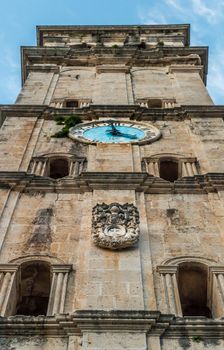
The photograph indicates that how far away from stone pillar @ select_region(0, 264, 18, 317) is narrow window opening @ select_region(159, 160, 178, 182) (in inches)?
380

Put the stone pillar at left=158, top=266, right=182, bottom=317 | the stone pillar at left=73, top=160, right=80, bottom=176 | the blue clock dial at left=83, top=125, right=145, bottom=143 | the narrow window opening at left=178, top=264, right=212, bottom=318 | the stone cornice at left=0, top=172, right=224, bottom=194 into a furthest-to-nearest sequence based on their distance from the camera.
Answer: the blue clock dial at left=83, top=125, right=145, bottom=143, the stone pillar at left=73, top=160, right=80, bottom=176, the stone cornice at left=0, top=172, right=224, bottom=194, the narrow window opening at left=178, top=264, right=212, bottom=318, the stone pillar at left=158, top=266, right=182, bottom=317

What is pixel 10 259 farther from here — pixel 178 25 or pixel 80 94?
pixel 178 25

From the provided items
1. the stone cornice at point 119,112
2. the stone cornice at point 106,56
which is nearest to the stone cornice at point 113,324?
the stone cornice at point 119,112

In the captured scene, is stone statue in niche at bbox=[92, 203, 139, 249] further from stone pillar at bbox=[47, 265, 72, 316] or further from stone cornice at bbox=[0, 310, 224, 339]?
stone cornice at bbox=[0, 310, 224, 339]

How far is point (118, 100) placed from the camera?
32.4 meters

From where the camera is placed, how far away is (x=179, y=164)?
24891 mm

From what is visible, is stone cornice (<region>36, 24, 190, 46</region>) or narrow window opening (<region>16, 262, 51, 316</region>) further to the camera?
stone cornice (<region>36, 24, 190, 46</region>)

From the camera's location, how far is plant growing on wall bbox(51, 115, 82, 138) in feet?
89.6

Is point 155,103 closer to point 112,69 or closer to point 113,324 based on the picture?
point 112,69

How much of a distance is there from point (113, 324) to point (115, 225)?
4266mm

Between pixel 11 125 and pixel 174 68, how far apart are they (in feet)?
45.9

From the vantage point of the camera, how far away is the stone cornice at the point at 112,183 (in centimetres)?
2142

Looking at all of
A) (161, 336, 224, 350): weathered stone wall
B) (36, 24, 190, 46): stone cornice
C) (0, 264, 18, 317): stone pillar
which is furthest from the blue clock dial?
(36, 24, 190, 46): stone cornice

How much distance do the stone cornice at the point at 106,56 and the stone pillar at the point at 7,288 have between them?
77.5ft
